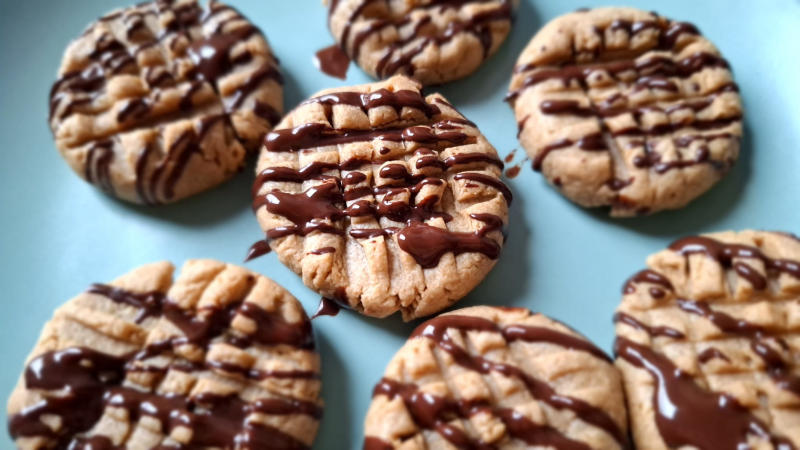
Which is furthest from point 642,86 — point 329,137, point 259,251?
point 259,251

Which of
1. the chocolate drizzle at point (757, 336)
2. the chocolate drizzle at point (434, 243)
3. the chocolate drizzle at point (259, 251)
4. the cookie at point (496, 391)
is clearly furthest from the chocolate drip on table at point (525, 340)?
the chocolate drizzle at point (259, 251)

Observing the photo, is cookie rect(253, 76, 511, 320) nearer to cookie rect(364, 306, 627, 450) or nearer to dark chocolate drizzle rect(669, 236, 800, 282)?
cookie rect(364, 306, 627, 450)

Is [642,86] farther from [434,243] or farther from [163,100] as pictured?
[163,100]

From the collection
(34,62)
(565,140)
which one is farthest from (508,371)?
(34,62)

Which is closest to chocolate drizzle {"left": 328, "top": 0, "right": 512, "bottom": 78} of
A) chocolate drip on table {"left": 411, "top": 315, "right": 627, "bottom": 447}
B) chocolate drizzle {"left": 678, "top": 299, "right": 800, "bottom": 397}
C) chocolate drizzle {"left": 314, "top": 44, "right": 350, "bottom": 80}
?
chocolate drizzle {"left": 314, "top": 44, "right": 350, "bottom": 80}

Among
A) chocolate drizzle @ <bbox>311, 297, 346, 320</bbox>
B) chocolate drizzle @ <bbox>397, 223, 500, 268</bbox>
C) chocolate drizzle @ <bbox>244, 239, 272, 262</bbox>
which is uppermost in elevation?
chocolate drizzle @ <bbox>397, 223, 500, 268</bbox>

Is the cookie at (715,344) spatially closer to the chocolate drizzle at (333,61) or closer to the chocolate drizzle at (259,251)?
the chocolate drizzle at (259,251)
